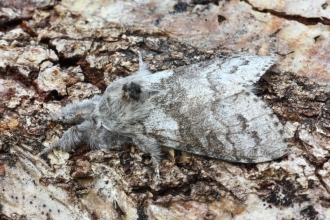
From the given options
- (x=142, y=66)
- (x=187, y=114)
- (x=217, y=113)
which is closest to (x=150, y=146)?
(x=187, y=114)

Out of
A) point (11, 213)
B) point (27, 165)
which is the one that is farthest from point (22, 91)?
point (11, 213)

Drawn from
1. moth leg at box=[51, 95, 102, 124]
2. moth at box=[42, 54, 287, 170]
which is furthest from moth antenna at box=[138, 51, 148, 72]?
moth leg at box=[51, 95, 102, 124]

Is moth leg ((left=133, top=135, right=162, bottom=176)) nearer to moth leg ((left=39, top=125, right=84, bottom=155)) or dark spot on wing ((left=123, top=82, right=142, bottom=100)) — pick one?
dark spot on wing ((left=123, top=82, right=142, bottom=100))

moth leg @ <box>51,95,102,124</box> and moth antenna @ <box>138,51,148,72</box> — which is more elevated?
moth antenna @ <box>138,51,148,72</box>

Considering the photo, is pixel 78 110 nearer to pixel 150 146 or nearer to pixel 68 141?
pixel 68 141


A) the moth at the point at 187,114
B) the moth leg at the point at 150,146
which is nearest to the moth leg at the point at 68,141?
the moth at the point at 187,114

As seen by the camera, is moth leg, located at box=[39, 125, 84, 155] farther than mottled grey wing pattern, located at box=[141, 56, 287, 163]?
Yes

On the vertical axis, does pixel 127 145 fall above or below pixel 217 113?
below

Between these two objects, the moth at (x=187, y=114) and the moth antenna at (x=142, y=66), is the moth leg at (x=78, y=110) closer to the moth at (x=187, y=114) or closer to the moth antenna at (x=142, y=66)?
the moth at (x=187, y=114)

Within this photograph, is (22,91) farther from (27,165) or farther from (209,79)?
(209,79)
